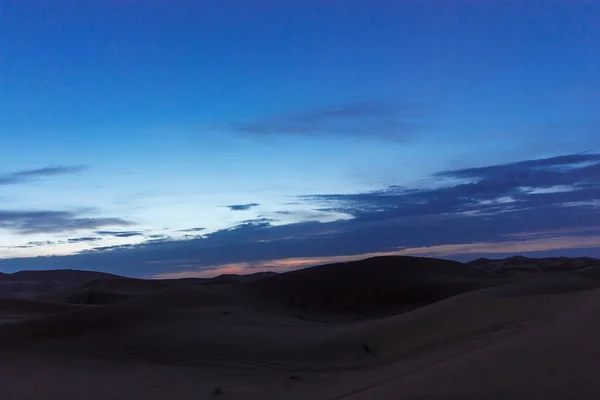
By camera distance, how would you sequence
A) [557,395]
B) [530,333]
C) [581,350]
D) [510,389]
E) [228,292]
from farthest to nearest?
[228,292] → [530,333] → [581,350] → [510,389] → [557,395]

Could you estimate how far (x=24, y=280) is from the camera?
22.0 m

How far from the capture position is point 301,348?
683cm

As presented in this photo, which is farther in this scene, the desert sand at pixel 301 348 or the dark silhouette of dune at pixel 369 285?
the dark silhouette of dune at pixel 369 285

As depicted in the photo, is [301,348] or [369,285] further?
[369,285]

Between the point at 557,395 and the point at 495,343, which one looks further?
the point at 495,343

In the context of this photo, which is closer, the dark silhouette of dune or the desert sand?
the desert sand

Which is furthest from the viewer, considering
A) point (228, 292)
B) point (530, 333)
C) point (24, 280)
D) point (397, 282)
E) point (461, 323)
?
point (24, 280)

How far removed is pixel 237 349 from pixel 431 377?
3.64m

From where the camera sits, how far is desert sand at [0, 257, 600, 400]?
3.68m

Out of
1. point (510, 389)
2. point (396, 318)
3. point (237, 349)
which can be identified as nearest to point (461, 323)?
point (396, 318)

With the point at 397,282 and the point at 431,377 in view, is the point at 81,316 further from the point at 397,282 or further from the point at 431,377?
the point at 397,282

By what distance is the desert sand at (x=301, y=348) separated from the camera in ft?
12.1

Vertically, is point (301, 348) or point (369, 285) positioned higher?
point (369, 285)

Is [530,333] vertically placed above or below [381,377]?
above
